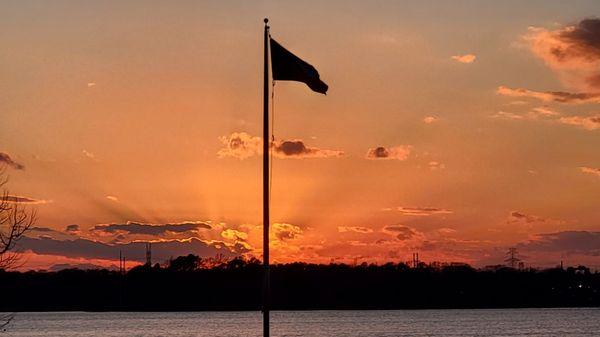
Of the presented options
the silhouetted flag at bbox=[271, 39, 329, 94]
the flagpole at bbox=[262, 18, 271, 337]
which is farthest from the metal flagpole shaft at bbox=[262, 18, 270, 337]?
the silhouetted flag at bbox=[271, 39, 329, 94]

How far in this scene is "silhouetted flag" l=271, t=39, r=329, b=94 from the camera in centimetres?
3534

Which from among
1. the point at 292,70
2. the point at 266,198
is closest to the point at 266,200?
the point at 266,198

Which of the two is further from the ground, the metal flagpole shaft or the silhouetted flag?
the silhouetted flag

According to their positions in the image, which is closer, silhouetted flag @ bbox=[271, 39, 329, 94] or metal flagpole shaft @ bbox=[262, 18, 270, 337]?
metal flagpole shaft @ bbox=[262, 18, 270, 337]

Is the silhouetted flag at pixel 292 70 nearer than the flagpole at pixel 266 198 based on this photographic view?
No

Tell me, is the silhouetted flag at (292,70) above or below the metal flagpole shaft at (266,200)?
above

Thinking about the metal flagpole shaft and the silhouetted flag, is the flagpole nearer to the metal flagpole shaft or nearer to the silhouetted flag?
the metal flagpole shaft

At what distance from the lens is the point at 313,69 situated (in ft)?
117

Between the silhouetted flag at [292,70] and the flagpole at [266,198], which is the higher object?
the silhouetted flag at [292,70]

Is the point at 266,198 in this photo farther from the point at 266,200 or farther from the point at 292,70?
the point at 292,70

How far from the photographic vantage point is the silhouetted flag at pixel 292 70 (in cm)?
3534

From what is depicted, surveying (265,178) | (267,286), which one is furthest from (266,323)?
(265,178)

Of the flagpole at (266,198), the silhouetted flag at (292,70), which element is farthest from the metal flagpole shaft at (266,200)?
the silhouetted flag at (292,70)

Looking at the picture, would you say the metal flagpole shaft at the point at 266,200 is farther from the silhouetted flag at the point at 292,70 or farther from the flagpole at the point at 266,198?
the silhouetted flag at the point at 292,70
